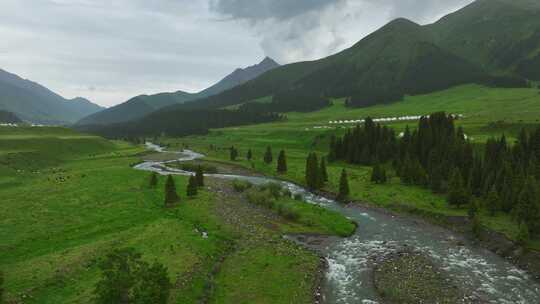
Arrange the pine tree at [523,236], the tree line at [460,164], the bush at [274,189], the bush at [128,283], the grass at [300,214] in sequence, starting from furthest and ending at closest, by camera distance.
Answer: the bush at [274,189] < the tree line at [460,164] < the grass at [300,214] < the pine tree at [523,236] < the bush at [128,283]

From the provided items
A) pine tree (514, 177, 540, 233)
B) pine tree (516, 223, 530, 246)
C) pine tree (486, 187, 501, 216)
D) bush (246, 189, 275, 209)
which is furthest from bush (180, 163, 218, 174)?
pine tree (516, 223, 530, 246)

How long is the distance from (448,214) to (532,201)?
14.7 m

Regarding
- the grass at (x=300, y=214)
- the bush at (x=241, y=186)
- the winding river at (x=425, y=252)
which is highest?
the bush at (x=241, y=186)

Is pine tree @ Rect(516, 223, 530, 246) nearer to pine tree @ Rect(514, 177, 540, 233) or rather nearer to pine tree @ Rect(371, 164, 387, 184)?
pine tree @ Rect(514, 177, 540, 233)

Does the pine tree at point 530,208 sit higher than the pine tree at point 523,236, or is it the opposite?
the pine tree at point 530,208

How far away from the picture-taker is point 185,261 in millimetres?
41625

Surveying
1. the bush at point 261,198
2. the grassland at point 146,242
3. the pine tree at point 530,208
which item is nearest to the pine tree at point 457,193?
the pine tree at point 530,208

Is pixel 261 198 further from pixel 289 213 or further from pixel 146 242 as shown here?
pixel 146 242

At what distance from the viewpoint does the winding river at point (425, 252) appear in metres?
37.5

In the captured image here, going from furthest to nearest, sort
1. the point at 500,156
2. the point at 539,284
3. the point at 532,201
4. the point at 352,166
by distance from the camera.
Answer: the point at 352,166, the point at 500,156, the point at 532,201, the point at 539,284

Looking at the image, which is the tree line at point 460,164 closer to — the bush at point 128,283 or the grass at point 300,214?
the grass at point 300,214

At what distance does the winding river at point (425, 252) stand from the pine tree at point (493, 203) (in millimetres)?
9889

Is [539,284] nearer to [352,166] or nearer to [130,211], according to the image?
[130,211]

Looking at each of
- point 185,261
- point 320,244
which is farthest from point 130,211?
point 320,244
